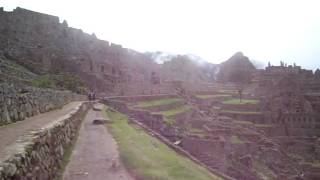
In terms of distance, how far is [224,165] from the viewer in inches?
1021

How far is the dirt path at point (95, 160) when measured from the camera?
39.0 feet

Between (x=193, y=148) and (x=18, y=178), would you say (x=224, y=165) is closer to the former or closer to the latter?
(x=193, y=148)

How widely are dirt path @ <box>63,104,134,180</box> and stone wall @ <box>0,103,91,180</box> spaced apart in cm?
66

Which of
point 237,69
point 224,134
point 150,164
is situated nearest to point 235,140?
point 224,134

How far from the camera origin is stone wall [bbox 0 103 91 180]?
6057 millimetres

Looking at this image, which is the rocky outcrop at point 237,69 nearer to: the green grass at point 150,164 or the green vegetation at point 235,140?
the green vegetation at point 235,140

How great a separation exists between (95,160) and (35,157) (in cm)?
629

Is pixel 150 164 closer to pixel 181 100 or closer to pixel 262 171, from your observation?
pixel 262 171

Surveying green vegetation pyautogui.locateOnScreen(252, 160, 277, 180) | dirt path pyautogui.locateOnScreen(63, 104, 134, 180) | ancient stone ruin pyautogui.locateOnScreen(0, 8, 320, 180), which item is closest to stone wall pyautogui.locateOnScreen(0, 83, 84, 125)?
ancient stone ruin pyautogui.locateOnScreen(0, 8, 320, 180)

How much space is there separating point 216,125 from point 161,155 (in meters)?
25.6

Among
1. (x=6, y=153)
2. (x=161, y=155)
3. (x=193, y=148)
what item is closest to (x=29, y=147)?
(x=6, y=153)

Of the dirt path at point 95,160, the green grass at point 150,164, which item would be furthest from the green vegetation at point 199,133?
the green grass at point 150,164

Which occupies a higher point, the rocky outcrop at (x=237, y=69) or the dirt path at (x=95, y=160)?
the rocky outcrop at (x=237, y=69)

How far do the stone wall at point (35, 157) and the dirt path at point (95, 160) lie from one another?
0.66m
